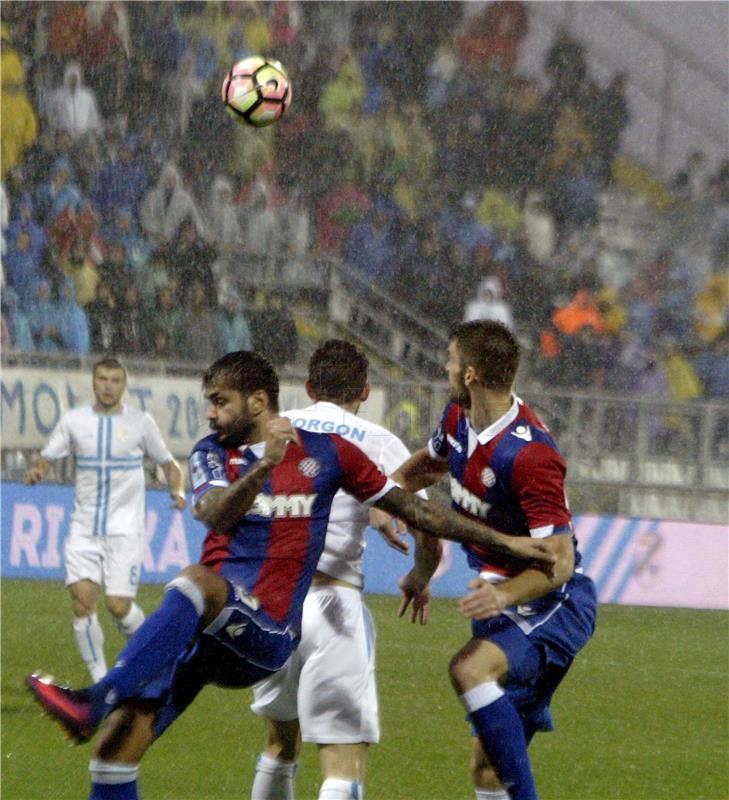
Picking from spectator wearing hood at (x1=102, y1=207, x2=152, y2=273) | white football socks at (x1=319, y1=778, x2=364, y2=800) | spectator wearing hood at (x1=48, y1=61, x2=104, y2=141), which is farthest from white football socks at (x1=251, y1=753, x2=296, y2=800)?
spectator wearing hood at (x1=48, y1=61, x2=104, y2=141)

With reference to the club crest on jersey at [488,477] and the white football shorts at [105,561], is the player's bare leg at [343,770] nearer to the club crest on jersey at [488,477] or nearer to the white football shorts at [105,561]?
the club crest on jersey at [488,477]

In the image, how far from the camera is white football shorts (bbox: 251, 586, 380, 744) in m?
4.71

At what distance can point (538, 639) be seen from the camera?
14.9ft

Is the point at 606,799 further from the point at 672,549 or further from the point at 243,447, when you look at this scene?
the point at 672,549

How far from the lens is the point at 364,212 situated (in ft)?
51.7

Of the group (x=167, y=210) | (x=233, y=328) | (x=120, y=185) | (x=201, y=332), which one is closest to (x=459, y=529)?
(x=233, y=328)

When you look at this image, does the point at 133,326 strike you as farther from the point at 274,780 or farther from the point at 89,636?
the point at 274,780

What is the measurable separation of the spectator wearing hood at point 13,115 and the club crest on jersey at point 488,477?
11.5 metres

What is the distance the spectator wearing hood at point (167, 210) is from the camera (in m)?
14.9

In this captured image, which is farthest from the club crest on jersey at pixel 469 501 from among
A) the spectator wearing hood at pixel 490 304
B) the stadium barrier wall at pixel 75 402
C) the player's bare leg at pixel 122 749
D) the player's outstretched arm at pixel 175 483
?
the spectator wearing hood at pixel 490 304

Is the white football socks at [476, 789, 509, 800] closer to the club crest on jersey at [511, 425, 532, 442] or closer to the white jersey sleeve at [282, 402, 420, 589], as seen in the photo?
the white jersey sleeve at [282, 402, 420, 589]

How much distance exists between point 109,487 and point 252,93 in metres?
2.69

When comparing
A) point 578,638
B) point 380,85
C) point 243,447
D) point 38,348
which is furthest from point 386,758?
point 380,85

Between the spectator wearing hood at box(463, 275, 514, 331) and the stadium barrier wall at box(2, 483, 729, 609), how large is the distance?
2554 mm
